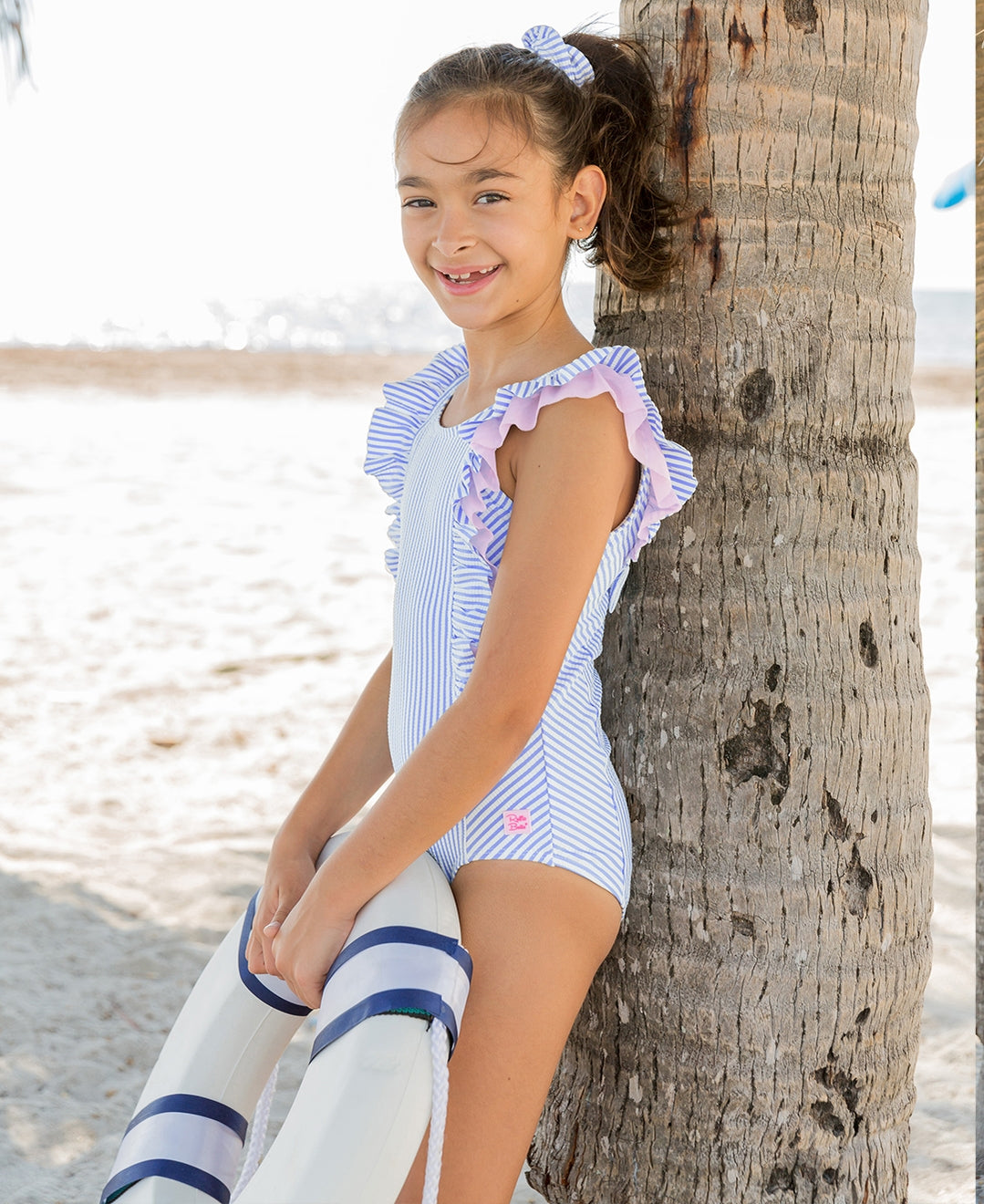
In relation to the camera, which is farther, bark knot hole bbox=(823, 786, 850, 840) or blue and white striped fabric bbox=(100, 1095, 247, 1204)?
bark knot hole bbox=(823, 786, 850, 840)

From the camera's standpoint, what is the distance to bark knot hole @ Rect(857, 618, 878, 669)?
1.83 meters

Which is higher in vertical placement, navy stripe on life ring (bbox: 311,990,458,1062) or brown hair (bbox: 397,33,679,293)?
brown hair (bbox: 397,33,679,293)

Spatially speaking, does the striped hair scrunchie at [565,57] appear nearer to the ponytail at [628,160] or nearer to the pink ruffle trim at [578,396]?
the ponytail at [628,160]

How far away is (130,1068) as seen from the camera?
119 inches

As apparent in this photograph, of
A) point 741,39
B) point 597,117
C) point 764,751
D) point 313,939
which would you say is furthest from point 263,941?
point 741,39

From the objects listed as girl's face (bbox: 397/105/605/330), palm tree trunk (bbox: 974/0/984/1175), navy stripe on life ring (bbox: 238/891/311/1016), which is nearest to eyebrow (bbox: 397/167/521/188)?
girl's face (bbox: 397/105/605/330)

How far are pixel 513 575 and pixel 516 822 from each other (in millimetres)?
354

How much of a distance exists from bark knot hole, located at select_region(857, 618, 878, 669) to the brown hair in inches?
24.9

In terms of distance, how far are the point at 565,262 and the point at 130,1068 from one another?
2.34 meters

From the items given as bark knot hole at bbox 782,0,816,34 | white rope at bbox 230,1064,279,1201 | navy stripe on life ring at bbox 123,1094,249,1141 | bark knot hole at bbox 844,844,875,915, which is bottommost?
white rope at bbox 230,1064,279,1201

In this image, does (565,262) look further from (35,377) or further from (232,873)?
(35,377)

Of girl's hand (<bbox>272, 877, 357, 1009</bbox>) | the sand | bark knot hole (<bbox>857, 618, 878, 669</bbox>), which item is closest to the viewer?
girl's hand (<bbox>272, 877, 357, 1009</bbox>)

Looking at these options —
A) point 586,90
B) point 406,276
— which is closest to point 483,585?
point 586,90

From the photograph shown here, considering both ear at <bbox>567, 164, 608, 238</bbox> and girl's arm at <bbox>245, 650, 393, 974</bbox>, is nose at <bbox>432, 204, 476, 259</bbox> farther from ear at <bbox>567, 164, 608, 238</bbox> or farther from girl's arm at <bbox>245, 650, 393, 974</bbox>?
girl's arm at <bbox>245, 650, 393, 974</bbox>
